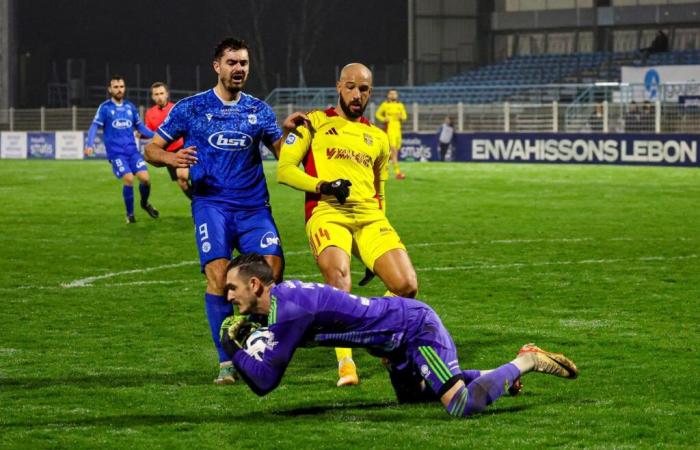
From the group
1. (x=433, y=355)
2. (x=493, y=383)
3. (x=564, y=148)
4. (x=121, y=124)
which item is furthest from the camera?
(x=564, y=148)

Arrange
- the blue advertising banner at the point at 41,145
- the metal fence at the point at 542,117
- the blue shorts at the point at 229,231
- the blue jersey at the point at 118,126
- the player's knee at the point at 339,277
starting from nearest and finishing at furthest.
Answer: the player's knee at the point at 339,277
the blue shorts at the point at 229,231
the blue jersey at the point at 118,126
the metal fence at the point at 542,117
the blue advertising banner at the point at 41,145

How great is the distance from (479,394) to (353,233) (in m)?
2.01

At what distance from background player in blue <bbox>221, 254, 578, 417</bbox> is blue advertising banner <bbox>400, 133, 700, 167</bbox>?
29.7 meters

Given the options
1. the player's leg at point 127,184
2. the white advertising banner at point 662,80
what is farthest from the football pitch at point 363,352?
the white advertising banner at point 662,80

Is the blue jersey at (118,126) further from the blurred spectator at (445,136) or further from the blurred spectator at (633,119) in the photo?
the blurred spectator at (445,136)

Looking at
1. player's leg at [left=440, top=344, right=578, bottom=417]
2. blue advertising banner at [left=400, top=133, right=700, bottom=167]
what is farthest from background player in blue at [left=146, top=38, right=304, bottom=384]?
blue advertising banner at [left=400, top=133, right=700, bottom=167]

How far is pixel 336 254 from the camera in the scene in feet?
27.8

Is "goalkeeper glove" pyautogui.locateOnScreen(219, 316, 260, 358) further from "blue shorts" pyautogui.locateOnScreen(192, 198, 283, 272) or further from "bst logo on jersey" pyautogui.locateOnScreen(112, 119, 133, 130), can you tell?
"bst logo on jersey" pyautogui.locateOnScreen(112, 119, 133, 130)

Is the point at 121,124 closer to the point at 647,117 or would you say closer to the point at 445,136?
the point at 647,117

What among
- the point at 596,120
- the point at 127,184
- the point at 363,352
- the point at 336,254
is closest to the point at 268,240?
the point at 336,254

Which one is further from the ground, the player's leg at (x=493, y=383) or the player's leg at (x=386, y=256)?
the player's leg at (x=386, y=256)

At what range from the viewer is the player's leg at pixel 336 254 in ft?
26.9

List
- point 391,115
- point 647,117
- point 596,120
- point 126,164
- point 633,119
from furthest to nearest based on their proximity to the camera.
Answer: point 596,120 → point 633,119 → point 647,117 → point 391,115 → point 126,164

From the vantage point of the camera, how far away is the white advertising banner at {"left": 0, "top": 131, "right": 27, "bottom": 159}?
48906 mm
